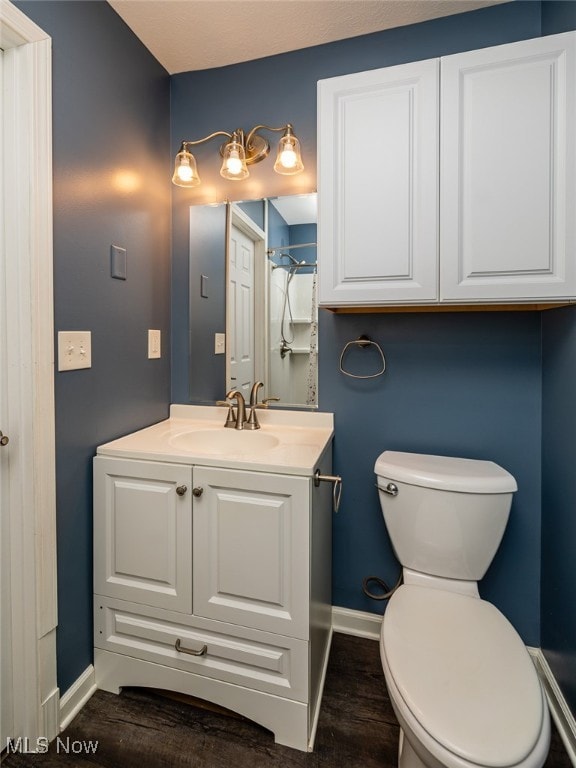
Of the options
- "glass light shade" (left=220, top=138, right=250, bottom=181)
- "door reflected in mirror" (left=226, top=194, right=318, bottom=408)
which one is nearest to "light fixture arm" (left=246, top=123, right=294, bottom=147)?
"glass light shade" (left=220, top=138, right=250, bottom=181)

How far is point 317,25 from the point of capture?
59.9 inches

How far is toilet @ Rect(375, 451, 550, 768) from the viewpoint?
2.66 ft

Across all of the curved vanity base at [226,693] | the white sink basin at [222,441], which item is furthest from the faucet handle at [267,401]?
the curved vanity base at [226,693]

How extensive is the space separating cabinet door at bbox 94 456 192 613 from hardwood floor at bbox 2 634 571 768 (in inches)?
14.0

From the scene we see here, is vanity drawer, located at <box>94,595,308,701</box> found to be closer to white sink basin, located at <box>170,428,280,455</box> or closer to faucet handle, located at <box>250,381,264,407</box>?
white sink basin, located at <box>170,428,280,455</box>

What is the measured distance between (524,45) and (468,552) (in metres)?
1.55

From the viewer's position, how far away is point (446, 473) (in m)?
1.33

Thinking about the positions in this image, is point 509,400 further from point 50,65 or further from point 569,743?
point 50,65

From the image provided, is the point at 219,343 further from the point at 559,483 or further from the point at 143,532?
the point at 559,483

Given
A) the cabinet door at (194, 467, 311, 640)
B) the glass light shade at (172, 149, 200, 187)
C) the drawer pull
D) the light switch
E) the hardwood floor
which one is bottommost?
the hardwood floor

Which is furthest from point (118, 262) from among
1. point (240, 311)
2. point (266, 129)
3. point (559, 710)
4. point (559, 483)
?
point (559, 710)

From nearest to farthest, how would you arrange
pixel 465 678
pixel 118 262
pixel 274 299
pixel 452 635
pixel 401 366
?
pixel 465 678 < pixel 452 635 < pixel 118 262 < pixel 401 366 < pixel 274 299

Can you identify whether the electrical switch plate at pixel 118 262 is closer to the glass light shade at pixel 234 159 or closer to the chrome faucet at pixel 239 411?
the glass light shade at pixel 234 159

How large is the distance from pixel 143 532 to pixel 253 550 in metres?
0.39
